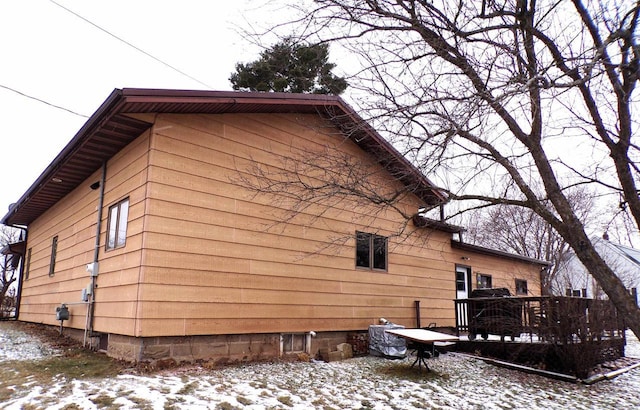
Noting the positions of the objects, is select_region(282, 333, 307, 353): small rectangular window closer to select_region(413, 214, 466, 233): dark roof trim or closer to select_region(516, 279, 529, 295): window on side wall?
select_region(413, 214, 466, 233): dark roof trim

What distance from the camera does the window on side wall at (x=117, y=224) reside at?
7.28 metres

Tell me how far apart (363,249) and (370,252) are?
204mm

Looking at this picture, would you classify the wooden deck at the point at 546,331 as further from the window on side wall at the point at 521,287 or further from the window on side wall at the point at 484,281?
the window on side wall at the point at 521,287

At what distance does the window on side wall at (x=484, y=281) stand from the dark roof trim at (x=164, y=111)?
4.51 m

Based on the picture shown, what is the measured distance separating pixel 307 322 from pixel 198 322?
2.20m

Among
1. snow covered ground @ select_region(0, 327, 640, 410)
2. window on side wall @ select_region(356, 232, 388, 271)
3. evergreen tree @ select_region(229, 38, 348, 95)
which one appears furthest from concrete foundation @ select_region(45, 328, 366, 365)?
evergreen tree @ select_region(229, 38, 348, 95)

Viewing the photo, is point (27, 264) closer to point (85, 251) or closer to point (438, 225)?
point (85, 251)

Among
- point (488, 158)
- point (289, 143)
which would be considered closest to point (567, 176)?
point (488, 158)

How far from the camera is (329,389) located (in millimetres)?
5945

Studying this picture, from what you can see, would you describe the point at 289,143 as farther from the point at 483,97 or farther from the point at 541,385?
the point at 541,385

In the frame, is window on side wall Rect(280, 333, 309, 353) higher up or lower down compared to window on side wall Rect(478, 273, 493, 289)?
lower down

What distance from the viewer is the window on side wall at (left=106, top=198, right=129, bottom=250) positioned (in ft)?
23.9

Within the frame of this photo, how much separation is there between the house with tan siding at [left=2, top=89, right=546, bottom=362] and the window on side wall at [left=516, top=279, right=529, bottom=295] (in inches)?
246

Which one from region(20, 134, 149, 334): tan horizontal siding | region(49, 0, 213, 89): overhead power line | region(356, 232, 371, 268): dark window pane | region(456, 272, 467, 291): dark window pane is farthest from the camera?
region(456, 272, 467, 291): dark window pane
